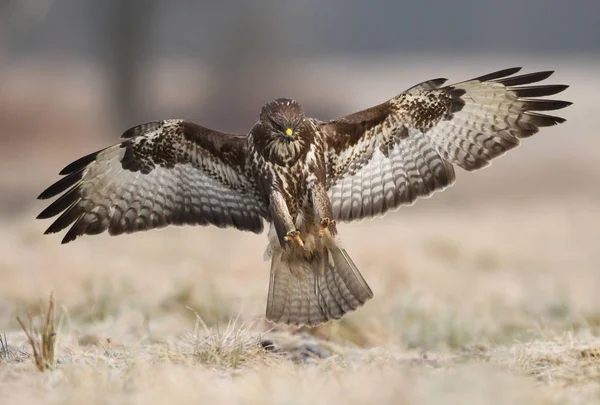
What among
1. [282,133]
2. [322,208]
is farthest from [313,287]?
[282,133]

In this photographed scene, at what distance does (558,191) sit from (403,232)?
529 centimetres

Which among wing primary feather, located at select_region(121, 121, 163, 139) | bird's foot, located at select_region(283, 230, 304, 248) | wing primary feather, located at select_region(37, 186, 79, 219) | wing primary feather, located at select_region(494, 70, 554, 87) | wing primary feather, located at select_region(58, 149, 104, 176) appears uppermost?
wing primary feather, located at select_region(494, 70, 554, 87)

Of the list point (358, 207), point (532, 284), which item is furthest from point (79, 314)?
point (532, 284)

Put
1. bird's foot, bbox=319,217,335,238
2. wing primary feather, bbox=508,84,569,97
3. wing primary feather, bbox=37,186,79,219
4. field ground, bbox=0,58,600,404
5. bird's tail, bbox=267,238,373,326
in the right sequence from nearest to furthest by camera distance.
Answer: field ground, bbox=0,58,600,404 → bird's foot, bbox=319,217,335,238 → bird's tail, bbox=267,238,373,326 → wing primary feather, bbox=508,84,569,97 → wing primary feather, bbox=37,186,79,219

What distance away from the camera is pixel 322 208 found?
5887 mm

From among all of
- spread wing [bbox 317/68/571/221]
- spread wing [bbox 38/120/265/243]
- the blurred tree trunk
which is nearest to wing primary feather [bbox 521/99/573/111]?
spread wing [bbox 317/68/571/221]

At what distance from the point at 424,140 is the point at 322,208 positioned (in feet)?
2.84

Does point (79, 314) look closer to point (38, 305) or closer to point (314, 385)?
point (38, 305)

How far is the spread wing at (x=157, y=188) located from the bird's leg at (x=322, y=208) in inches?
20.3

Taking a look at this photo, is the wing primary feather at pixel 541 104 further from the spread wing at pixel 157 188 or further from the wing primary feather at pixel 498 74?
the spread wing at pixel 157 188

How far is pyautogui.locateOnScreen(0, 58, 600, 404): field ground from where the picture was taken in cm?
438

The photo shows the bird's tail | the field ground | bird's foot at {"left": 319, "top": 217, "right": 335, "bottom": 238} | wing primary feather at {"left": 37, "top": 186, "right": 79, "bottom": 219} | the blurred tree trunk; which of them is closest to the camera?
the field ground

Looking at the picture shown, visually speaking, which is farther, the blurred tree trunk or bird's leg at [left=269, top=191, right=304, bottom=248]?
the blurred tree trunk

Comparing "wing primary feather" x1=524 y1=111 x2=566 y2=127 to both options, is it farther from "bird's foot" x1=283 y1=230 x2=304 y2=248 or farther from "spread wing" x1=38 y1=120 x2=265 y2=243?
"spread wing" x1=38 y1=120 x2=265 y2=243
